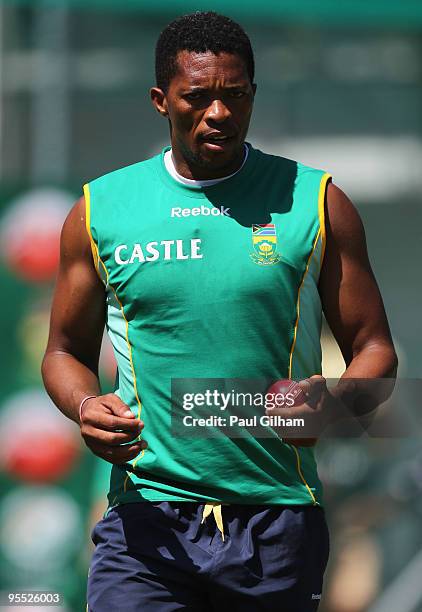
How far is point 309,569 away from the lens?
2.69 metres

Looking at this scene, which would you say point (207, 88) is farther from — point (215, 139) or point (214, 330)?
point (214, 330)

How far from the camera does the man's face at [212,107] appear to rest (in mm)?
2748

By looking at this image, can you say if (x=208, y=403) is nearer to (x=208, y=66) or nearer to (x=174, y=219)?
(x=174, y=219)

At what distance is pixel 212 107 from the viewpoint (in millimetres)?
2744

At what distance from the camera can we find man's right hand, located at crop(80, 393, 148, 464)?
97.6 inches

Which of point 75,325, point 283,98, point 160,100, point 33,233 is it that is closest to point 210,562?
point 75,325

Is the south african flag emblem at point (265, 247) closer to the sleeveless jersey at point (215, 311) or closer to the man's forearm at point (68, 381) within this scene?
the sleeveless jersey at point (215, 311)

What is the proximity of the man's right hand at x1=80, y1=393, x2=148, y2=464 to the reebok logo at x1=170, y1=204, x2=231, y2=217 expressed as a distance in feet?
1.61

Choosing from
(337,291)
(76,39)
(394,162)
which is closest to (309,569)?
(337,291)

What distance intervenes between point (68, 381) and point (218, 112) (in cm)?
74

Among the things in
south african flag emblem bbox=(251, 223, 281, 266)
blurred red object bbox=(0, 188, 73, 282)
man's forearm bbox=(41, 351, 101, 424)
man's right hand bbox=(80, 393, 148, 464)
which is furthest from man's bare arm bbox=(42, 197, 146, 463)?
blurred red object bbox=(0, 188, 73, 282)

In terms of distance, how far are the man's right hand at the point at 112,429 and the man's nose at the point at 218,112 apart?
0.69 metres

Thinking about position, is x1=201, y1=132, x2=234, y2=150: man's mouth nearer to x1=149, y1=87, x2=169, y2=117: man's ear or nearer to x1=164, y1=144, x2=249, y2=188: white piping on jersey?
x1=164, y1=144, x2=249, y2=188: white piping on jersey

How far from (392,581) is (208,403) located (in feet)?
8.20
